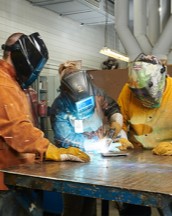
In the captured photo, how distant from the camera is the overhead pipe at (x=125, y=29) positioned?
5.80m

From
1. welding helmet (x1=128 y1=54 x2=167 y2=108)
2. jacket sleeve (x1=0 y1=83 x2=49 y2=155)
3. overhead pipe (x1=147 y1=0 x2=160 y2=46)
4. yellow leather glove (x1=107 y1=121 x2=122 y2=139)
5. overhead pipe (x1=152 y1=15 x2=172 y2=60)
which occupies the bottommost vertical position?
yellow leather glove (x1=107 y1=121 x2=122 y2=139)

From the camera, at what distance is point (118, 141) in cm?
253

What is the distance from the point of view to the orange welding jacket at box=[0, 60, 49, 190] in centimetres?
181

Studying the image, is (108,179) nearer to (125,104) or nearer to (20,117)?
(20,117)

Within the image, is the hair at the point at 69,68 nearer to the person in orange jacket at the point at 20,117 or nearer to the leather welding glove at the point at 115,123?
the person in orange jacket at the point at 20,117

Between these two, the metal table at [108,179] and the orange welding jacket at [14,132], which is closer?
the metal table at [108,179]

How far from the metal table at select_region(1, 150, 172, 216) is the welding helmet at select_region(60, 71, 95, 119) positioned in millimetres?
454

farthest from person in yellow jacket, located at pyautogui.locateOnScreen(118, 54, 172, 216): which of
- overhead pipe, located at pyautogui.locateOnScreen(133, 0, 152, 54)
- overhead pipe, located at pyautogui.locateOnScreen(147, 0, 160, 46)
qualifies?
overhead pipe, located at pyautogui.locateOnScreen(147, 0, 160, 46)

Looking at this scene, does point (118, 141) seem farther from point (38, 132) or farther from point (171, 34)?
point (171, 34)

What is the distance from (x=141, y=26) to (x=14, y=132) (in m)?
4.47

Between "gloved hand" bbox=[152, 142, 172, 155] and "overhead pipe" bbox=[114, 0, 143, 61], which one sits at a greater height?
"overhead pipe" bbox=[114, 0, 143, 61]

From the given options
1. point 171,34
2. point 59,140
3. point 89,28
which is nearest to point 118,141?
point 59,140

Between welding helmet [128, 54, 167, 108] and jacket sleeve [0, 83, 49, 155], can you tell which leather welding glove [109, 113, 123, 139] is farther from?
jacket sleeve [0, 83, 49, 155]

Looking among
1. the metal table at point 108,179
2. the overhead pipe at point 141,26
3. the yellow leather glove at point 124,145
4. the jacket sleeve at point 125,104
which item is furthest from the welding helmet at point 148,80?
the overhead pipe at point 141,26
